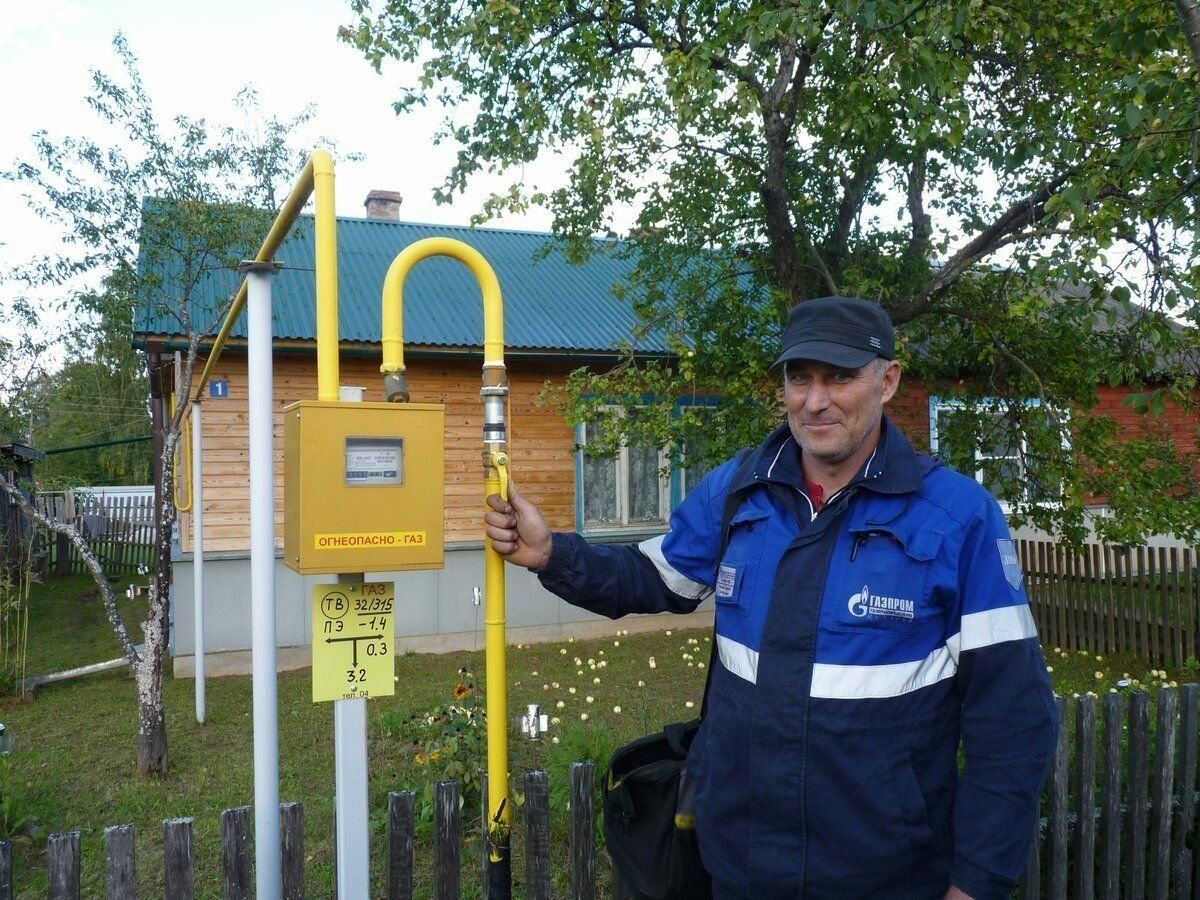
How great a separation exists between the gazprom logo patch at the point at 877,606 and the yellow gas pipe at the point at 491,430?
2.67ft

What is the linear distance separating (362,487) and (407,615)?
7.54 m

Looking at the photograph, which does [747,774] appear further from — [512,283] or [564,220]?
[512,283]

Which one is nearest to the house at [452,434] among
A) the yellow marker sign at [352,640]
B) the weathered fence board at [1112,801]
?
the weathered fence board at [1112,801]

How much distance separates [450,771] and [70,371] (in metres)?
33.0

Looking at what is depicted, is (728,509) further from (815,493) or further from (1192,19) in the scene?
(1192,19)

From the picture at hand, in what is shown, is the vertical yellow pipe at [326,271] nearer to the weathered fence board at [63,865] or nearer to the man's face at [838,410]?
the man's face at [838,410]

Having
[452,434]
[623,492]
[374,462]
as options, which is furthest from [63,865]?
[623,492]

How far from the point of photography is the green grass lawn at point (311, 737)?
14.2 feet

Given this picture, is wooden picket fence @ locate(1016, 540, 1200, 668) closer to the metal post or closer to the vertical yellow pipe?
the metal post

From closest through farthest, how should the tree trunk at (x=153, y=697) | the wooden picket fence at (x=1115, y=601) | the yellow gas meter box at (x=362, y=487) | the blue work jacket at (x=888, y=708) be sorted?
1. the blue work jacket at (x=888, y=708)
2. the yellow gas meter box at (x=362, y=487)
3. the tree trunk at (x=153, y=697)
4. the wooden picket fence at (x=1115, y=601)

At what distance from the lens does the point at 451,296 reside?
10.9 m

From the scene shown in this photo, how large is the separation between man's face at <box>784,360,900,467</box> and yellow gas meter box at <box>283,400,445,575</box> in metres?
0.86

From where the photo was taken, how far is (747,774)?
2.00 m

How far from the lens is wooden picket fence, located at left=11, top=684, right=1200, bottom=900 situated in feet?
7.64
